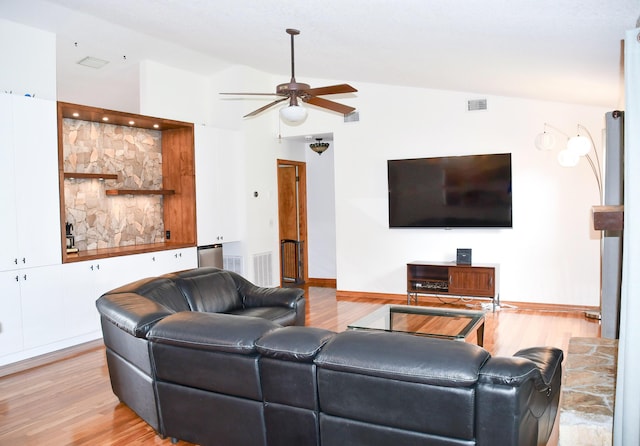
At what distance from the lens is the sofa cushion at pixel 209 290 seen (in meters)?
4.26

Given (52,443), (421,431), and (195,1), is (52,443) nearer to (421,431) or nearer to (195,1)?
(421,431)

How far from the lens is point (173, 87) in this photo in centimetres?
683

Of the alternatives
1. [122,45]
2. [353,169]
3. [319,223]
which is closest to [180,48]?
[122,45]

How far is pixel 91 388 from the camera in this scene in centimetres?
387

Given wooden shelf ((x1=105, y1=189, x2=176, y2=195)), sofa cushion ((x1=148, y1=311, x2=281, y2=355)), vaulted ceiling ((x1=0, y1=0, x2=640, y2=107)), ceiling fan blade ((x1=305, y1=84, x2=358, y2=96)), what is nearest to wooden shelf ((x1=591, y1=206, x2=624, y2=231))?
vaulted ceiling ((x1=0, y1=0, x2=640, y2=107))

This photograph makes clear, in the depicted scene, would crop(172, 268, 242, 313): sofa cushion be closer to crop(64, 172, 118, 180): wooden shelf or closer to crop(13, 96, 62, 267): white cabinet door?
crop(13, 96, 62, 267): white cabinet door

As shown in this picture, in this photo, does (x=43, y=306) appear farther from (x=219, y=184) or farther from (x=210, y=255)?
(x=219, y=184)

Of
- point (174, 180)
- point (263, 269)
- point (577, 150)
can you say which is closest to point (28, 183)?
point (174, 180)

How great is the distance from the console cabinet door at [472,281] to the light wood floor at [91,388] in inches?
12.3

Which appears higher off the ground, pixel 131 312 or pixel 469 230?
pixel 469 230

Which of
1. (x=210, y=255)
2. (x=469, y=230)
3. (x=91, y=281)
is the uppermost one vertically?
(x=469, y=230)

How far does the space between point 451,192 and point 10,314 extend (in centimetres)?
526

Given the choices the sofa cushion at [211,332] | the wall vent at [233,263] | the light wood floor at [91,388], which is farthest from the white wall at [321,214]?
the sofa cushion at [211,332]

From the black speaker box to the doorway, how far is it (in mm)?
3201
